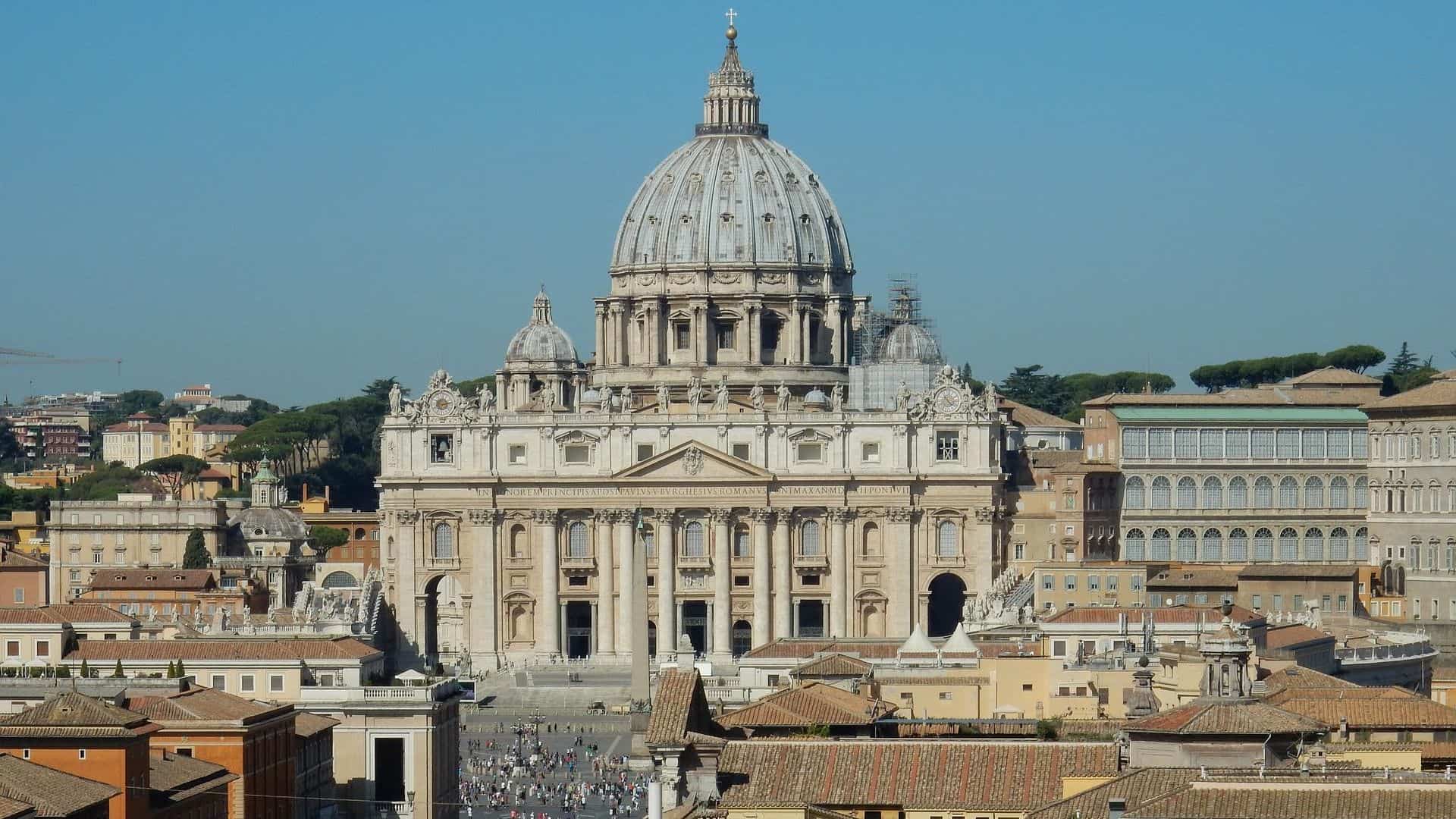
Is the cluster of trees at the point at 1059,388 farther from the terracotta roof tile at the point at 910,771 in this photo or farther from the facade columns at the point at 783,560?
the terracotta roof tile at the point at 910,771

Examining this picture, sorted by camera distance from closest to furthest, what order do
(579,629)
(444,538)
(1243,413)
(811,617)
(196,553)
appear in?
(1243,413)
(579,629)
(811,617)
(444,538)
(196,553)

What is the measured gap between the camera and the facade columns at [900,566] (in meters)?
131

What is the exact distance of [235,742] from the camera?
64188mm

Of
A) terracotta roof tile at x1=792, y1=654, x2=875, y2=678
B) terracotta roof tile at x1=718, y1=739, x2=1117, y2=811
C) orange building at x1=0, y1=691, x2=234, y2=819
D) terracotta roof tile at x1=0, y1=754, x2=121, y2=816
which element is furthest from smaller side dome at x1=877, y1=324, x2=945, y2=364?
terracotta roof tile at x1=718, y1=739, x2=1117, y2=811

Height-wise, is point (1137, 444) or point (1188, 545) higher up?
point (1137, 444)

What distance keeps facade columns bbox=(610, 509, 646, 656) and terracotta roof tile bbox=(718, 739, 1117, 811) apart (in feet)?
281

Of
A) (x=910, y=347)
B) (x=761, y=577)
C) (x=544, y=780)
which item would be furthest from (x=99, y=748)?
(x=910, y=347)

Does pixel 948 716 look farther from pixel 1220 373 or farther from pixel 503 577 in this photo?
pixel 1220 373

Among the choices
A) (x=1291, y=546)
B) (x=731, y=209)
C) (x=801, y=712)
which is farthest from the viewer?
(x=731, y=209)

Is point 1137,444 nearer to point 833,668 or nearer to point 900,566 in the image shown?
point 900,566

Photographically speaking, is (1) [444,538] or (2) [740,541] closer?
(2) [740,541]

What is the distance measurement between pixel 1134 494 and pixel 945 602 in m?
8.89

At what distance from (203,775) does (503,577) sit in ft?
239

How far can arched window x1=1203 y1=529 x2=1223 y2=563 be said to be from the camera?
12781 cm
